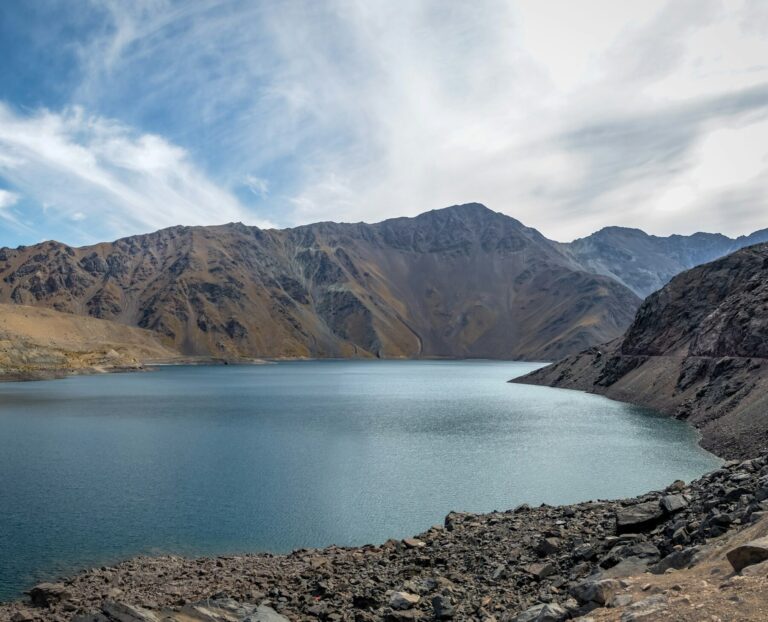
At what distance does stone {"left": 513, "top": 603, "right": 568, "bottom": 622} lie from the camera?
1617cm

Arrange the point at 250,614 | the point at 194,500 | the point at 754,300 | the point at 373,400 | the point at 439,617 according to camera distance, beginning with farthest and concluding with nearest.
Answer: the point at 373,400, the point at 754,300, the point at 194,500, the point at 250,614, the point at 439,617

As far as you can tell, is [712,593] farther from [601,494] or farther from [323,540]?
[601,494]

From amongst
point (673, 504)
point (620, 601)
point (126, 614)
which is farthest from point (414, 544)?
point (620, 601)

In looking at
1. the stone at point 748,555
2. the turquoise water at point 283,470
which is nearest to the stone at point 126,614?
the turquoise water at point 283,470

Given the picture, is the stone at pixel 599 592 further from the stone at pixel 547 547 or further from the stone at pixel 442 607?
the stone at pixel 547 547

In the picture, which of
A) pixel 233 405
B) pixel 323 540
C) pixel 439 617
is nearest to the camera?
pixel 439 617

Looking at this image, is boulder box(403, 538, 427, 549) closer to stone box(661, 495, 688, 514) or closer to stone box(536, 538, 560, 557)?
stone box(536, 538, 560, 557)

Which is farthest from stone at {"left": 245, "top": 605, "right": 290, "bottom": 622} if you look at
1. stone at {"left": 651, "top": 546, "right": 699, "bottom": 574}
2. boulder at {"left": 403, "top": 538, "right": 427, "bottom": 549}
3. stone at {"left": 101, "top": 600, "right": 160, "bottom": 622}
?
stone at {"left": 651, "top": 546, "right": 699, "bottom": 574}

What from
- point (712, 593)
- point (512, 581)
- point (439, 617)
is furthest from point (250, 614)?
point (712, 593)

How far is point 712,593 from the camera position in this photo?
511 inches

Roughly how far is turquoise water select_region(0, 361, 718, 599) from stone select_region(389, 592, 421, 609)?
1168cm

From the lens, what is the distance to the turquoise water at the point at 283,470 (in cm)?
3353

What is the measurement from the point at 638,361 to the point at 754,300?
34.7 m

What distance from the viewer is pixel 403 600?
20719 millimetres
